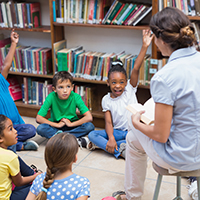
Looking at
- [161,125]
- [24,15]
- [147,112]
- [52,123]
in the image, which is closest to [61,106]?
[52,123]

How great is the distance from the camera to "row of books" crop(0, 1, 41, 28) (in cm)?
311

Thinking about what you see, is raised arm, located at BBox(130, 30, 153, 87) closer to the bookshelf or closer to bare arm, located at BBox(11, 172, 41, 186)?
the bookshelf

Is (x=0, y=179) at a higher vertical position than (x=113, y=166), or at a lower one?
higher

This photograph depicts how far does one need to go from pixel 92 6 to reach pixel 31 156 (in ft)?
4.88

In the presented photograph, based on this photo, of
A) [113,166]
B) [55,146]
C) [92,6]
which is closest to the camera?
[55,146]

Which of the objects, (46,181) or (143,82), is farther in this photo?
(143,82)

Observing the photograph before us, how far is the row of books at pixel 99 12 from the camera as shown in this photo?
104 inches

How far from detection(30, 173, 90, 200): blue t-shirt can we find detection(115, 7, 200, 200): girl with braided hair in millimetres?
365

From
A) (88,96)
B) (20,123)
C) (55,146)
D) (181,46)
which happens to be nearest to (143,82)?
(88,96)

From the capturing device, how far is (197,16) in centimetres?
247

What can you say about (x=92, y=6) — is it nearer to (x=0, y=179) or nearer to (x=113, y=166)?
(x=113, y=166)

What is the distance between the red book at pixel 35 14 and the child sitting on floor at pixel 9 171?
5.59 ft

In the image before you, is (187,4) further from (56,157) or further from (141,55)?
(56,157)

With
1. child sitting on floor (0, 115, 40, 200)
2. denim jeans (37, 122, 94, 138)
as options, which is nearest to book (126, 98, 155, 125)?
child sitting on floor (0, 115, 40, 200)
